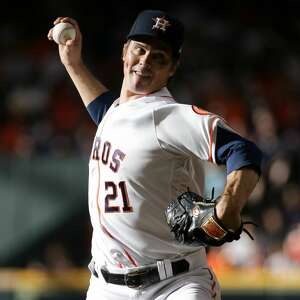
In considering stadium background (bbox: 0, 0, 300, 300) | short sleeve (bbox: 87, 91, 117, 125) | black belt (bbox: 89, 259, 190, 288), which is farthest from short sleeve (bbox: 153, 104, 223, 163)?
stadium background (bbox: 0, 0, 300, 300)

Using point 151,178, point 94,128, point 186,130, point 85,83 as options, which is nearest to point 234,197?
point 186,130

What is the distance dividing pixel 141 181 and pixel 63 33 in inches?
43.0

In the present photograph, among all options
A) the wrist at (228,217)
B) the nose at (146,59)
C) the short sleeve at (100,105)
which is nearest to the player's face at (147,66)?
the nose at (146,59)

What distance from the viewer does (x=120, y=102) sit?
3.95 m

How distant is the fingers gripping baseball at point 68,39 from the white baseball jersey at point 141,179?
0.74m

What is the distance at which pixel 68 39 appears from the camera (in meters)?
4.42

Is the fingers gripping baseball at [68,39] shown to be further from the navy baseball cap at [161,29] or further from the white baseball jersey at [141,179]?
the white baseball jersey at [141,179]

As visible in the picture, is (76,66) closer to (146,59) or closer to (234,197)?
(146,59)

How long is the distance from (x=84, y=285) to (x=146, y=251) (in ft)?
12.7

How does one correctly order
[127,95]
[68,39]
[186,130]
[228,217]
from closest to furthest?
[228,217] < [186,130] < [127,95] < [68,39]

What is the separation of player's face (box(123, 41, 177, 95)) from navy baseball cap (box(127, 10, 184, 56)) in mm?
33

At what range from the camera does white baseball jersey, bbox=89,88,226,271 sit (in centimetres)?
355

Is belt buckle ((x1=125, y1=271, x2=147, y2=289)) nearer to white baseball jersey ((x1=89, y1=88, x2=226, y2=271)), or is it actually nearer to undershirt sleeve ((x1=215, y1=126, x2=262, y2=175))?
white baseball jersey ((x1=89, y1=88, x2=226, y2=271))

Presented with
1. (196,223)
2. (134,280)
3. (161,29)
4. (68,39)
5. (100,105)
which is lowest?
(134,280)
